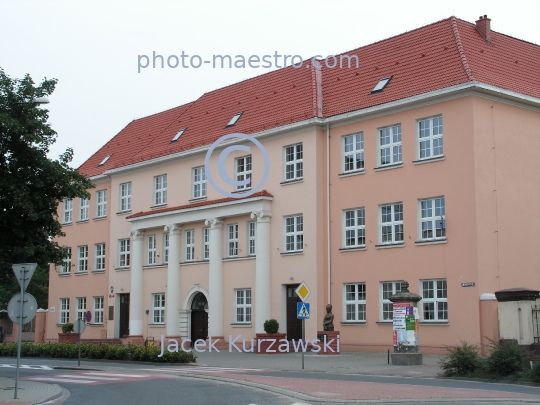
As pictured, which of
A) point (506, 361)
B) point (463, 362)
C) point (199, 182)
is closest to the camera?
point (506, 361)

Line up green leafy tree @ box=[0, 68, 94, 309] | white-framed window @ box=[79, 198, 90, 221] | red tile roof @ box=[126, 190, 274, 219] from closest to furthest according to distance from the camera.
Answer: green leafy tree @ box=[0, 68, 94, 309] < red tile roof @ box=[126, 190, 274, 219] < white-framed window @ box=[79, 198, 90, 221]

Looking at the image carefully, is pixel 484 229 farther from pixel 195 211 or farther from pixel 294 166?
pixel 195 211

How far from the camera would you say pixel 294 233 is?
35750 mm

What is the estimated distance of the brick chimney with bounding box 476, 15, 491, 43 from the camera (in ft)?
113

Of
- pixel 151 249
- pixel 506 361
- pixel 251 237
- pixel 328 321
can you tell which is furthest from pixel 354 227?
pixel 506 361

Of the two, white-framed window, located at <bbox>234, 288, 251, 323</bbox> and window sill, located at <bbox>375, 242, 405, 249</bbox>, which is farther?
white-framed window, located at <bbox>234, 288, 251, 323</bbox>

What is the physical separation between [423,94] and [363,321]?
9161mm

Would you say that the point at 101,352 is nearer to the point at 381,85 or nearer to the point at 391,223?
the point at 391,223

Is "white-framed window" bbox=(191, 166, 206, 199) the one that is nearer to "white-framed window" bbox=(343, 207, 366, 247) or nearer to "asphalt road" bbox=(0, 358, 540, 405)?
"white-framed window" bbox=(343, 207, 366, 247)

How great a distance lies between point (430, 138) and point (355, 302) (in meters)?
7.26

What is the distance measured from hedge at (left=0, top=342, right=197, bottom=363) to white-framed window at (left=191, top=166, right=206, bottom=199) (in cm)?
1028

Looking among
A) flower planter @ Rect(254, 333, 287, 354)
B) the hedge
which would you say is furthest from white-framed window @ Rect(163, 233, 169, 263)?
flower planter @ Rect(254, 333, 287, 354)

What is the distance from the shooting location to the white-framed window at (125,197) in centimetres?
4590

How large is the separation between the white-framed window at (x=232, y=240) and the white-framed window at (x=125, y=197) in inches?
360
